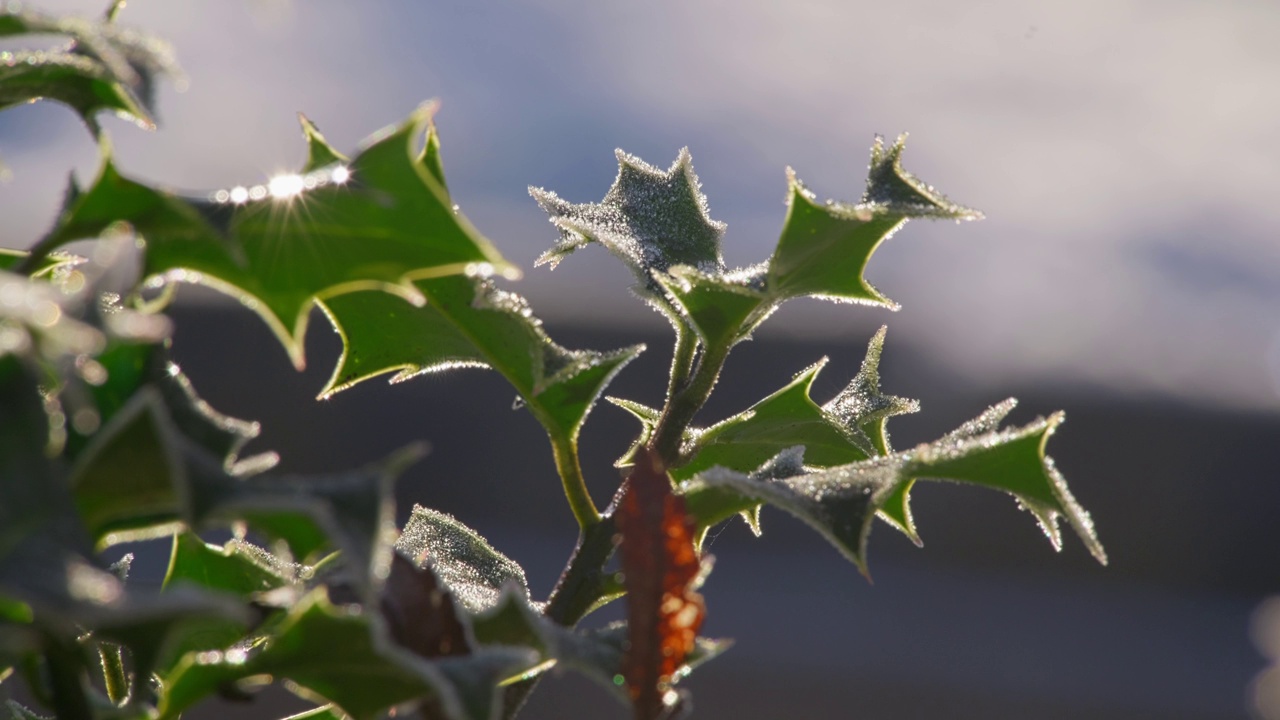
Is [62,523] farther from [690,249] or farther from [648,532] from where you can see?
[690,249]

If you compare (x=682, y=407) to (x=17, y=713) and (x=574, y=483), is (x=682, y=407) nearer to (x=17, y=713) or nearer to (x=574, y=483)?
(x=574, y=483)

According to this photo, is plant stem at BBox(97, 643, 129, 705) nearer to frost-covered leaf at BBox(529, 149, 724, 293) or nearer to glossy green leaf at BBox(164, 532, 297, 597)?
glossy green leaf at BBox(164, 532, 297, 597)

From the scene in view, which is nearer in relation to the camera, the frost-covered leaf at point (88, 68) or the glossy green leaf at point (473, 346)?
the frost-covered leaf at point (88, 68)

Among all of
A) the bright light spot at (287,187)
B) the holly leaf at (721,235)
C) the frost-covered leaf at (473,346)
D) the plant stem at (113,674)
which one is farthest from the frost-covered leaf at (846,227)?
the plant stem at (113,674)

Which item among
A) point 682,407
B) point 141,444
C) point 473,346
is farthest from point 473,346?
point 141,444

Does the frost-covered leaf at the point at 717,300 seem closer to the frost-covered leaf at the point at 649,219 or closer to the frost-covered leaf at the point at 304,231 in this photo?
the frost-covered leaf at the point at 649,219

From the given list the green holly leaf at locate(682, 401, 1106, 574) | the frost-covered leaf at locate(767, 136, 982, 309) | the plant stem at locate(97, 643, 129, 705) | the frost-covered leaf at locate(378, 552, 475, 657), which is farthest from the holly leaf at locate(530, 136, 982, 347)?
the plant stem at locate(97, 643, 129, 705)

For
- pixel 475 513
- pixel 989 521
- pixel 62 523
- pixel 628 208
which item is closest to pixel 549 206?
pixel 628 208
